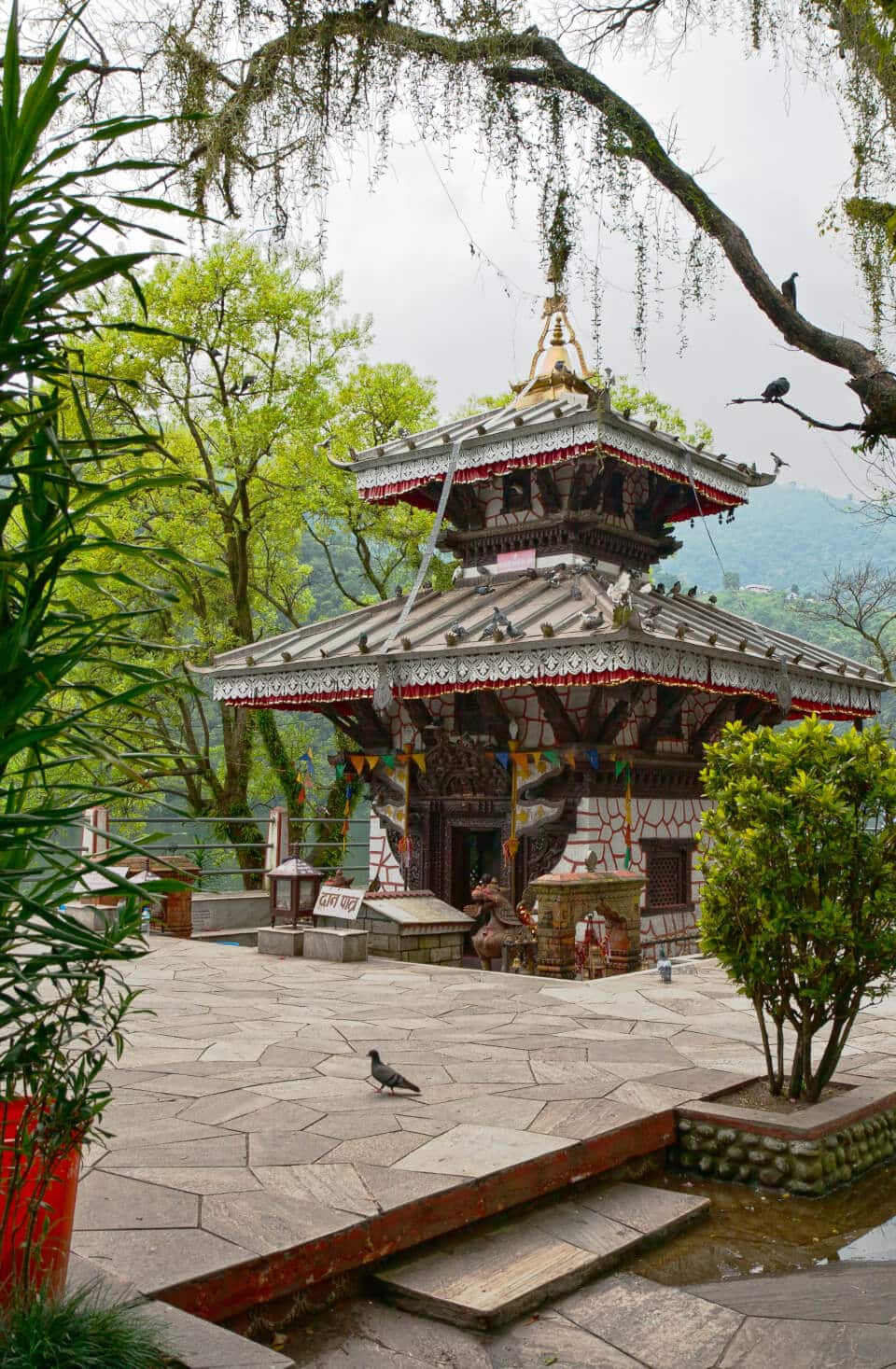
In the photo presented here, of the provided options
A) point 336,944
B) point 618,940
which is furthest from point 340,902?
point 618,940

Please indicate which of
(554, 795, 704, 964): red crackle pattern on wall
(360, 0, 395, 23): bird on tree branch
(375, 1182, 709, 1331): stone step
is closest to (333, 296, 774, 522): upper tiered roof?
(554, 795, 704, 964): red crackle pattern on wall

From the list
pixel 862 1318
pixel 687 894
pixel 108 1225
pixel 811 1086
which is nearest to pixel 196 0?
pixel 108 1225

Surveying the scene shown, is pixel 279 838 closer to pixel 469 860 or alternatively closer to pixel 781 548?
pixel 469 860

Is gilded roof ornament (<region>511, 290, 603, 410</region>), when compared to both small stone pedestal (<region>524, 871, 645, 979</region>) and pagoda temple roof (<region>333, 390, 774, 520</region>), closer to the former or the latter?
pagoda temple roof (<region>333, 390, 774, 520</region>)

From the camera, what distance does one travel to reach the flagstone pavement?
12.6ft

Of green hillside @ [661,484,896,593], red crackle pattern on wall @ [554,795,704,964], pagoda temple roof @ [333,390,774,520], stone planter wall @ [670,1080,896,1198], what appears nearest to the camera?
Result: stone planter wall @ [670,1080,896,1198]

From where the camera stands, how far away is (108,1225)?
3699mm

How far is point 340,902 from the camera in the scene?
1135 cm

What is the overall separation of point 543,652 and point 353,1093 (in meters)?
6.32

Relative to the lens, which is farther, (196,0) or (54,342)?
(196,0)

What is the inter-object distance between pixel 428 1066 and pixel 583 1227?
1935 millimetres

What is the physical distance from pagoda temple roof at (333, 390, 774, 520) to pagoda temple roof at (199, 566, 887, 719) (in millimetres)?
1462

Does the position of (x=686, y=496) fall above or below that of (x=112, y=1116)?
above

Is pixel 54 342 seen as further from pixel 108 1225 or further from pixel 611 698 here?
pixel 611 698
